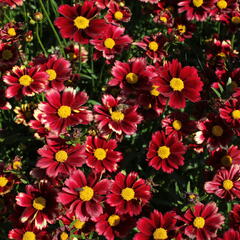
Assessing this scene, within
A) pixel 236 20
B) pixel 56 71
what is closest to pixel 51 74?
pixel 56 71

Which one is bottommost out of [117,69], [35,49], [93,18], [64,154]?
[35,49]

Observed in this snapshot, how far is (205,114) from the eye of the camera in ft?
9.27

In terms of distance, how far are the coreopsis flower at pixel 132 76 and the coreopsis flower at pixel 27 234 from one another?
3.55 ft

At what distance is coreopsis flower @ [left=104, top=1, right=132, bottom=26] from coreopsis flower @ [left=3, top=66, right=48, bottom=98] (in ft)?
3.25

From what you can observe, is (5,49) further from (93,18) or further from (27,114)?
(93,18)

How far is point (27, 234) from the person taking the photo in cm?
238

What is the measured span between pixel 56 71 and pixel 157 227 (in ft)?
4.33

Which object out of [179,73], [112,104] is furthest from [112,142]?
[179,73]

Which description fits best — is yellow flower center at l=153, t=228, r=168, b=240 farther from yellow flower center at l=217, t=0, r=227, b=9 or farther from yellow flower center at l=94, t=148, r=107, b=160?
yellow flower center at l=217, t=0, r=227, b=9

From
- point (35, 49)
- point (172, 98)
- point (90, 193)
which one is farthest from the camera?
point (35, 49)

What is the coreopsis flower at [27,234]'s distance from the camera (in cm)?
237

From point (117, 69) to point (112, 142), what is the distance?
553 millimetres

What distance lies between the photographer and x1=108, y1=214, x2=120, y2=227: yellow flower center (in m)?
2.42

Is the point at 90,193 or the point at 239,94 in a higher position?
the point at 239,94
